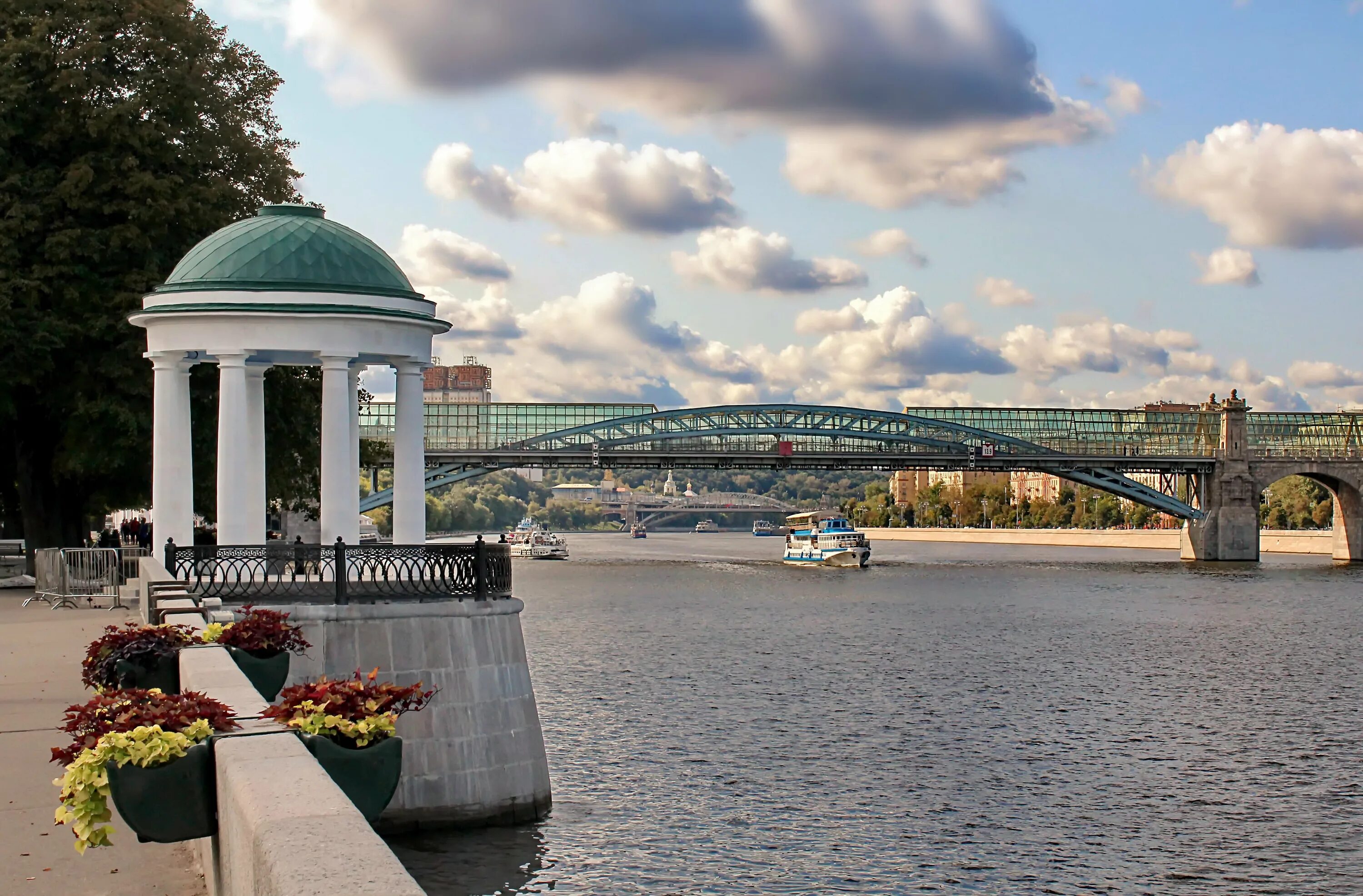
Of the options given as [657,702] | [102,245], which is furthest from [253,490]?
[102,245]

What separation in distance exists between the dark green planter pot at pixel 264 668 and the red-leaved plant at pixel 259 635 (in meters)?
0.05

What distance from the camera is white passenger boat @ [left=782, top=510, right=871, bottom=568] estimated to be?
95.6m

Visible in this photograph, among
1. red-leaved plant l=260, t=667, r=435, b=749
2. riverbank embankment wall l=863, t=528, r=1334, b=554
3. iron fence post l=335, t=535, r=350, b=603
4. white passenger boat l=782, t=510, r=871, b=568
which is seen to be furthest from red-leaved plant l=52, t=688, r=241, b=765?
riverbank embankment wall l=863, t=528, r=1334, b=554

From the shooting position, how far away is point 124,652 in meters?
10.6

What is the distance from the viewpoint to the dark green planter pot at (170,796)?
6.92 m

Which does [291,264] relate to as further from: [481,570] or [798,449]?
[798,449]

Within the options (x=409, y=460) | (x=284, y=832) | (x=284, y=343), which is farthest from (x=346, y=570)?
(x=284, y=832)

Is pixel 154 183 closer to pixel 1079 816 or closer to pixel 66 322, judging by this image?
pixel 66 322

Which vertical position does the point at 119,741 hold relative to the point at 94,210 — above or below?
below

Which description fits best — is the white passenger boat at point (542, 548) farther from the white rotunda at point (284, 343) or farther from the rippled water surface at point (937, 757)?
the white rotunda at point (284, 343)

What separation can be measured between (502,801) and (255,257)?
8035 mm

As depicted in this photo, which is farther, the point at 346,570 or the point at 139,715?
the point at 346,570

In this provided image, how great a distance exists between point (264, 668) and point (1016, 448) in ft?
307

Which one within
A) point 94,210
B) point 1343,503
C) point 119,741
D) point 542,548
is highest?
point 94,210
